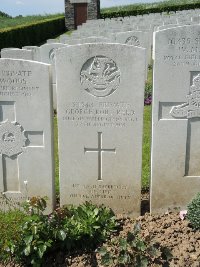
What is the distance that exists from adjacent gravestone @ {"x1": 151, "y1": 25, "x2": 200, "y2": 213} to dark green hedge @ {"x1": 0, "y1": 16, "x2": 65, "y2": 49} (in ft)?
57.3

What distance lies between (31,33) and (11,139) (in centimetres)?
2258

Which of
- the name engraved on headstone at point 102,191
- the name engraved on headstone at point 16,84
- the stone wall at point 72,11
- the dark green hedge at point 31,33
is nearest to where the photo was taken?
the name engraved on headstone at point 16,84

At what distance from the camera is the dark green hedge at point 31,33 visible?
68.8 feet

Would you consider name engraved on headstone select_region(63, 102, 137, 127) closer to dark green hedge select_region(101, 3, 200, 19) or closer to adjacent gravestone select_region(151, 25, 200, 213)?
adjacent gravestone select_region(151, 25, 200, 213)

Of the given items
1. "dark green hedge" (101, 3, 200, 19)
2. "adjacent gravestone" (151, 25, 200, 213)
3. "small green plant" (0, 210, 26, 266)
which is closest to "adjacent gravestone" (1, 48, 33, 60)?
"adjacent gravestone" (151, 25, 200, 213)

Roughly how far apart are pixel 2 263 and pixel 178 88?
2425 mm

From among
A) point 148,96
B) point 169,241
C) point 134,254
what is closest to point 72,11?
point 148,96

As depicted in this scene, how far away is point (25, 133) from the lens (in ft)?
13.8

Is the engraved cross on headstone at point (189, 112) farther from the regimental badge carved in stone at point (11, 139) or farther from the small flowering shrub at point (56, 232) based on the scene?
the regimental badge carved in stone at point (11, 139)

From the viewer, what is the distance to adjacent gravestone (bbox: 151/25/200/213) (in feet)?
12.9

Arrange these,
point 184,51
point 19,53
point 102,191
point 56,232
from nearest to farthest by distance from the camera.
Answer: point 56,232
point 184,51
point 102,191
point 19,53

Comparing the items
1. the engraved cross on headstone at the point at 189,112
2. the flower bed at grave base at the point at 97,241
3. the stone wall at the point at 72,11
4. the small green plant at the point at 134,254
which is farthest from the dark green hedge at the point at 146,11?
the small green plant at the point at 134,254

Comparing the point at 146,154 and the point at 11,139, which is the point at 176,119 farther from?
the point at 146,154

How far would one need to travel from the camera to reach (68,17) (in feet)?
107
